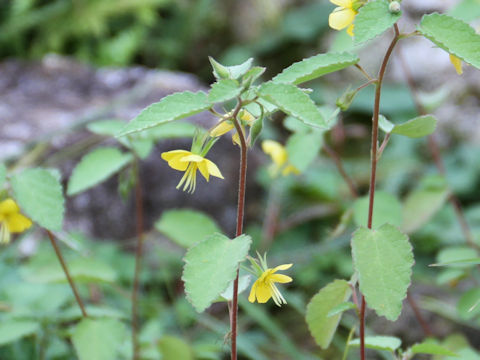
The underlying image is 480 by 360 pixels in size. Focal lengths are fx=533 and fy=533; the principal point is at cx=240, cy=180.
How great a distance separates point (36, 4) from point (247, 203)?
1862 mm

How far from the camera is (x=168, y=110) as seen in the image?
625mm

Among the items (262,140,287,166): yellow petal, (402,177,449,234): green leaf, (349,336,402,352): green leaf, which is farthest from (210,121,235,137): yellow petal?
(402,177,449,234): green leaf

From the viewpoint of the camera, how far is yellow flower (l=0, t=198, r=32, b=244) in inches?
37.2

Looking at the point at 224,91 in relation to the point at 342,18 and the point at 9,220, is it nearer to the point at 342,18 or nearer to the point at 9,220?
the point at 342,18

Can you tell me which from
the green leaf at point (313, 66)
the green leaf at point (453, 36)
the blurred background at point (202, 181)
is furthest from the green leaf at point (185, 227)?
the green leaf at point (453, 36)

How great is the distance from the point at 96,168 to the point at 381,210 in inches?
23.3

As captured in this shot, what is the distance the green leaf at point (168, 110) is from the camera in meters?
0.61

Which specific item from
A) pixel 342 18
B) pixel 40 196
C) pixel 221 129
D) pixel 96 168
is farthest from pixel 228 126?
pixel 96 168

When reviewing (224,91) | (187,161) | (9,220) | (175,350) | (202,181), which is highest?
(224,91)

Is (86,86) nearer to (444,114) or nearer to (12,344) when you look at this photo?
(12,344)

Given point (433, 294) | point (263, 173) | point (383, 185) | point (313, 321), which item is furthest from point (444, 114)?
point (313, 321)

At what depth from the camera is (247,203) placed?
7.59 feet

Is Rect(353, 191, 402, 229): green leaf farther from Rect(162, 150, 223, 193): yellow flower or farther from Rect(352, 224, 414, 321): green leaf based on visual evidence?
Rect(162, 150, 223, 193): yellow flower

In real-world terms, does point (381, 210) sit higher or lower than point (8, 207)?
lower
